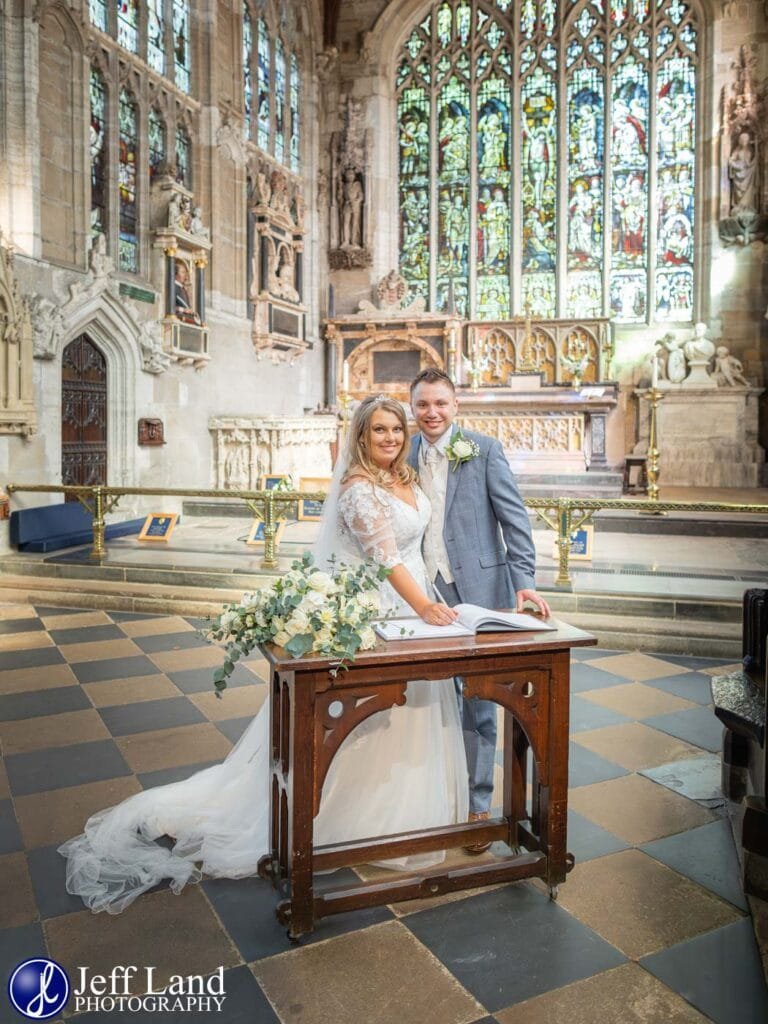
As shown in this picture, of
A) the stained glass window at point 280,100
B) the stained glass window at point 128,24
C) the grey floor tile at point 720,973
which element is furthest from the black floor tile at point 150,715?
the stained glass window at point 280,100

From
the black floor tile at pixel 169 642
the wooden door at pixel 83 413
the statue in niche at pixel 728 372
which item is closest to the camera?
the black floor tile at pixel 169 642

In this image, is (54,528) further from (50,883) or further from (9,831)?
(50,883)

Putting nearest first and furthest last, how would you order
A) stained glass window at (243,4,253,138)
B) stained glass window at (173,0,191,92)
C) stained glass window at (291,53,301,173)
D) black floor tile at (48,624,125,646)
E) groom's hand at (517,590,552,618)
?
groom's hand at (517,590,552,618) < black floor tile at (48,624,125,646) < stained glass window at (173,0,191,92) < stained glass window at (243,4,253,138) < stained glass window at (291,53,301,173)

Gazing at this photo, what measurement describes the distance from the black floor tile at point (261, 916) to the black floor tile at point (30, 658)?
9.99ft

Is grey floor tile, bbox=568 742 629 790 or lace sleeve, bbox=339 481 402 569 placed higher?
lace sleeve, bbox=339 481 402 569

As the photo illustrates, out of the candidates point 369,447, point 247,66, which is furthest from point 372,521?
point 247,66

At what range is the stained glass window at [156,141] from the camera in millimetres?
11914

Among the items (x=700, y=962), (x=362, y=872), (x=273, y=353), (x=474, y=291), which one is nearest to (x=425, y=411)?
(x=362, y=872)

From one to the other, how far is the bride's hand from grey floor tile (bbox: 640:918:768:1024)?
1.14 meters

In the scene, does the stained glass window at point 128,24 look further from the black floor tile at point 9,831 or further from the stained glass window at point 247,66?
the black floor tile at point 9,831

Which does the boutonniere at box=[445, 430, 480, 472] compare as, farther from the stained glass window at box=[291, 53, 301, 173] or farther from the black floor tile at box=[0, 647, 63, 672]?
the stained glass window at box=[291, 53, 301, 173]

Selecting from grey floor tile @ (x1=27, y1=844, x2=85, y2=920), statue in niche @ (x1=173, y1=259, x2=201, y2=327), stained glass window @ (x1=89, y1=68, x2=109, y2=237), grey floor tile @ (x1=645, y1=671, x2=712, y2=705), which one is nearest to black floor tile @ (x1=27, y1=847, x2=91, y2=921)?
grey floor tile @ (x1=27, y1=844, x2=85, y2=920)

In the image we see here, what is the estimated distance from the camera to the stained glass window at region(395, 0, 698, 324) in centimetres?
1656

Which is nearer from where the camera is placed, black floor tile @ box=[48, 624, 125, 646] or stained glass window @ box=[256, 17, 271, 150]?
black floor tile @ box=[48, 624, 125, 646]
